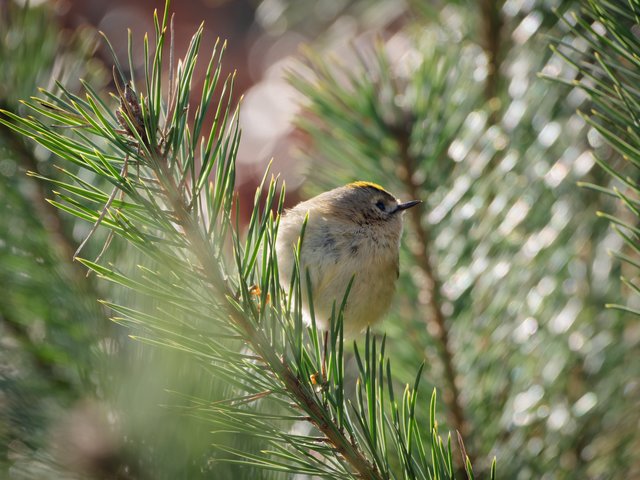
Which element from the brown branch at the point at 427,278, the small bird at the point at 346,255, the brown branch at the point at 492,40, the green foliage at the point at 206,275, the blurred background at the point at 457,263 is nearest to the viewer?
the green foliage at the point at 206,275

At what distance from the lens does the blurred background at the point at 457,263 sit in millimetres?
848

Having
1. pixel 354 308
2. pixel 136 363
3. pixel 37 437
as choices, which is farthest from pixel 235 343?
pixel 354 308

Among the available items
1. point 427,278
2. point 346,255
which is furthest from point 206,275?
point 346,255

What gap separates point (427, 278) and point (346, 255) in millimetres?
348

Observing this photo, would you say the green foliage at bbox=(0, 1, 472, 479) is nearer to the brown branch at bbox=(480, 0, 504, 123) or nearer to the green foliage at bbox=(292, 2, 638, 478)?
the green foliage at bbox=(292, 2, 638, 478)

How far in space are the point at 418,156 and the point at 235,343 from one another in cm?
49

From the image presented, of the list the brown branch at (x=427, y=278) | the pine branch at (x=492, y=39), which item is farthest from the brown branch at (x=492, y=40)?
the brown branch at (x=427, y=278)

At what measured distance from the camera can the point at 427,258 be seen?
1.13 metres

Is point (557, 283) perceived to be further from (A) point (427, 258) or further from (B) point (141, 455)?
(B) point (141, 455)

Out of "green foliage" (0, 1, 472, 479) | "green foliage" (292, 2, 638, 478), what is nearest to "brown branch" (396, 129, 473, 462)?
"green foliage" (292, 2, 638, 478)

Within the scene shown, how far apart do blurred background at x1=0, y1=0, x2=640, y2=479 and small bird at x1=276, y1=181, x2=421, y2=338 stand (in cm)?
8

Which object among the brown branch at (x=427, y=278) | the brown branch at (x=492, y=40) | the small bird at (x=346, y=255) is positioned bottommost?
the small bird at (x=346, y=255)

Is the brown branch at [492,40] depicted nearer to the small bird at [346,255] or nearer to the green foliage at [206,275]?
the small bird at [346,255]

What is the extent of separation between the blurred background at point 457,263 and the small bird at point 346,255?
0.08m
